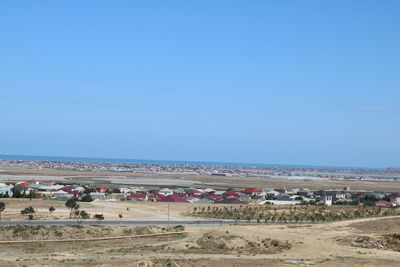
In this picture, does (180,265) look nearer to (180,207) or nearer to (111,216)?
(111,216)

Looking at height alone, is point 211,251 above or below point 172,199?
below

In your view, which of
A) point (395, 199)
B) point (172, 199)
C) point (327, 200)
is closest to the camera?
point (172, 199)

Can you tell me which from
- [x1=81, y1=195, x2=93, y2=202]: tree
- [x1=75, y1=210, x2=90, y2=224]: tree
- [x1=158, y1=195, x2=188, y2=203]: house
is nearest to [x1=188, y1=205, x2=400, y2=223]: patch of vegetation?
[x1=158, y1=195, x2=188, y2=203]: house

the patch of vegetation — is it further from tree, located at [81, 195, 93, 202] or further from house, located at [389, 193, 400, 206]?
tree, located at [81, 195, 93, 202]

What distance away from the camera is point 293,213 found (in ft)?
247

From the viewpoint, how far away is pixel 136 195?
97375 mm

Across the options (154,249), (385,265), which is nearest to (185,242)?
(154,249)

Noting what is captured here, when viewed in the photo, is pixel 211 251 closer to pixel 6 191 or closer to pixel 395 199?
pixel 6 191

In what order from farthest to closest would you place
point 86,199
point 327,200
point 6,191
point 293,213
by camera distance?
point 327,200
point 6,191
point 86,199
point 293,213

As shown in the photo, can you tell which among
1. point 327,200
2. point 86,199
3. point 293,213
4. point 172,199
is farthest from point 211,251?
point 327,200

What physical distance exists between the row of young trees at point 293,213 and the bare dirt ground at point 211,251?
48.8ft

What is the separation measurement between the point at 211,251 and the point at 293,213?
3361cm

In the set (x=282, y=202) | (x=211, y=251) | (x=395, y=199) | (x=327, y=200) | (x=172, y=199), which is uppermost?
(x=395, y=199)

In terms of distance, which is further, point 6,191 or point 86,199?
point 6,191
